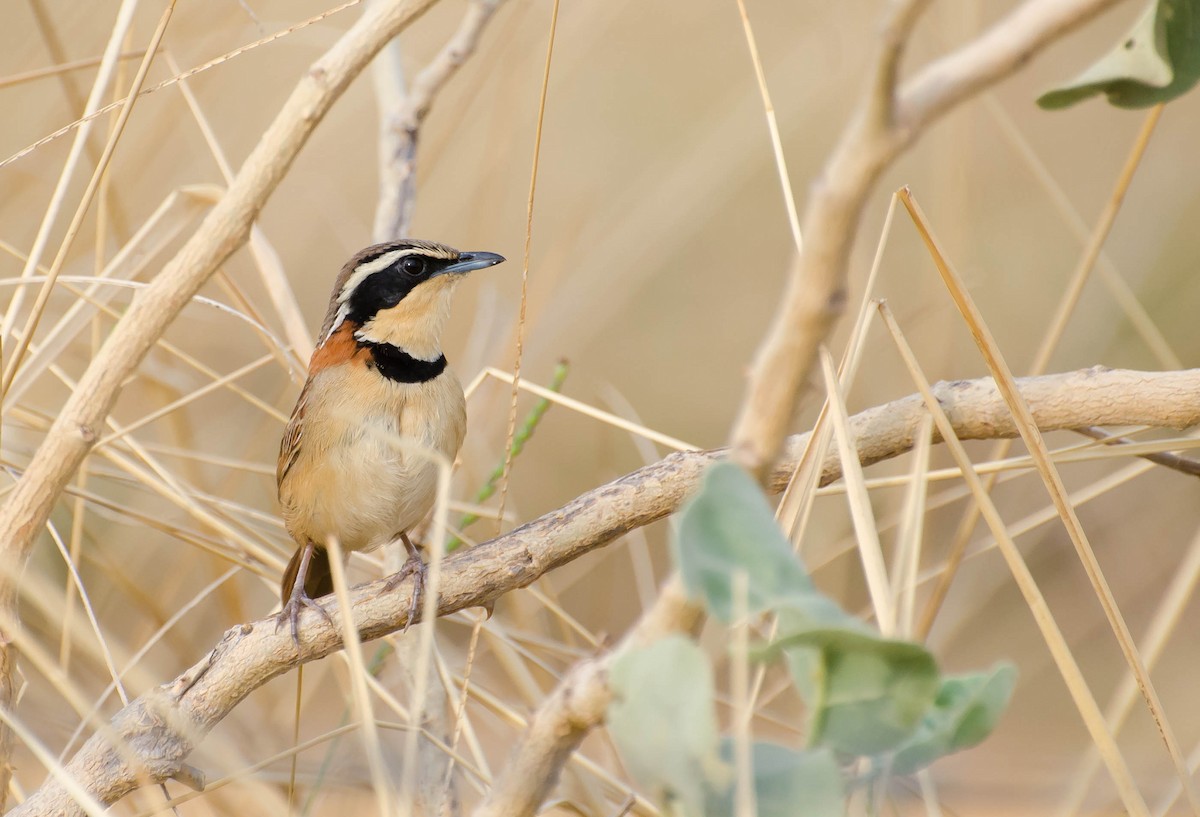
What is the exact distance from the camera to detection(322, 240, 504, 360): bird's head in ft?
11.8

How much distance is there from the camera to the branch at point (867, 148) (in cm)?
95

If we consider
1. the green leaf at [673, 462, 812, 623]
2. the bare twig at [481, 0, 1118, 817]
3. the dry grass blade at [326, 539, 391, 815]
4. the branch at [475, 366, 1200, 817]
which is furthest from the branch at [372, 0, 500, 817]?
the bare twig at [481, 0, 1118, 817]

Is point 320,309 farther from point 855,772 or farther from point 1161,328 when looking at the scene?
point 855,772

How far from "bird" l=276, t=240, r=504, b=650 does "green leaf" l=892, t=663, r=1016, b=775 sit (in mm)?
2204

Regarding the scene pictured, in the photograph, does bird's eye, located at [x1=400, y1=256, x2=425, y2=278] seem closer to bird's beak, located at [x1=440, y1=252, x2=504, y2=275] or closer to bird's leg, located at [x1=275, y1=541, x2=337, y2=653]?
bird's beak, located at [x1=440, y1=252, x2=504, y2=275]

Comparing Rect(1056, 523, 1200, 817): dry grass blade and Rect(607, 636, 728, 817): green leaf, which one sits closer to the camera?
Rect(607, 636, 728, 817): green leaf

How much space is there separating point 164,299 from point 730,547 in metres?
1.27

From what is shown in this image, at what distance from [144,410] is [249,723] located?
143cm

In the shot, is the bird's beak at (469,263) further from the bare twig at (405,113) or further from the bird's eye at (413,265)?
the bare twig at (405,113)

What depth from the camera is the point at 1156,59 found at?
1.52 m

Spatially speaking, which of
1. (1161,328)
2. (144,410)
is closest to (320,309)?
(144,410)

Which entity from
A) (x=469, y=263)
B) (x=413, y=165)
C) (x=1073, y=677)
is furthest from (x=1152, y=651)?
(x=413, y=165)

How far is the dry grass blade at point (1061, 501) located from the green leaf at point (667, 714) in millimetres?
928

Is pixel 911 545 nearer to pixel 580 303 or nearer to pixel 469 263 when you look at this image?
pixel 469 263
